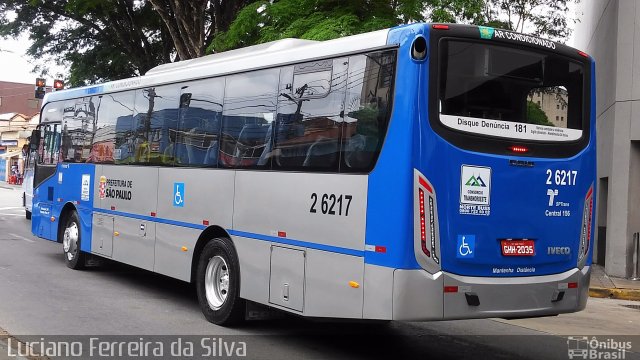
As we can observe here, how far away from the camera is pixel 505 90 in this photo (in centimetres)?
644

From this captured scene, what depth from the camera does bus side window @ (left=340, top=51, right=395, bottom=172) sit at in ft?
20.4

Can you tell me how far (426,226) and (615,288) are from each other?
9017mm

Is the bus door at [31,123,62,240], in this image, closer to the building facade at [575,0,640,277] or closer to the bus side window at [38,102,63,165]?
the bus side window at [38,102,63,165]

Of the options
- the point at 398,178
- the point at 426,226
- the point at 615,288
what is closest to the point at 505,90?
the point at 398,178

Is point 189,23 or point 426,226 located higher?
point 189,23

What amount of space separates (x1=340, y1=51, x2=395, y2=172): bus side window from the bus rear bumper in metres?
1.19

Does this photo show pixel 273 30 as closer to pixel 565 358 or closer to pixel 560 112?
pixel 560 112

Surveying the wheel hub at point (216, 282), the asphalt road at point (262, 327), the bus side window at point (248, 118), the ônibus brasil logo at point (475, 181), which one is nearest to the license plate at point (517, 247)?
the ônibus brasil logo at point (475, 181)

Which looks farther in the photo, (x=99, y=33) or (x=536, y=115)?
(x=99, y=33)

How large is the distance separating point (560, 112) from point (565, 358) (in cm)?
271

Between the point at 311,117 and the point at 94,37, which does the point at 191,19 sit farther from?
the point at 311,117

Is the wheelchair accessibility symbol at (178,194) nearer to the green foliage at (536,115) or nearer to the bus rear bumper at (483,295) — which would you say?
the bus rear bumper at (483,295)

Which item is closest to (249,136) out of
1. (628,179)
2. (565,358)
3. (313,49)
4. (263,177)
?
(263,177)

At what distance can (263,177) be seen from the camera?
761 centimetres
